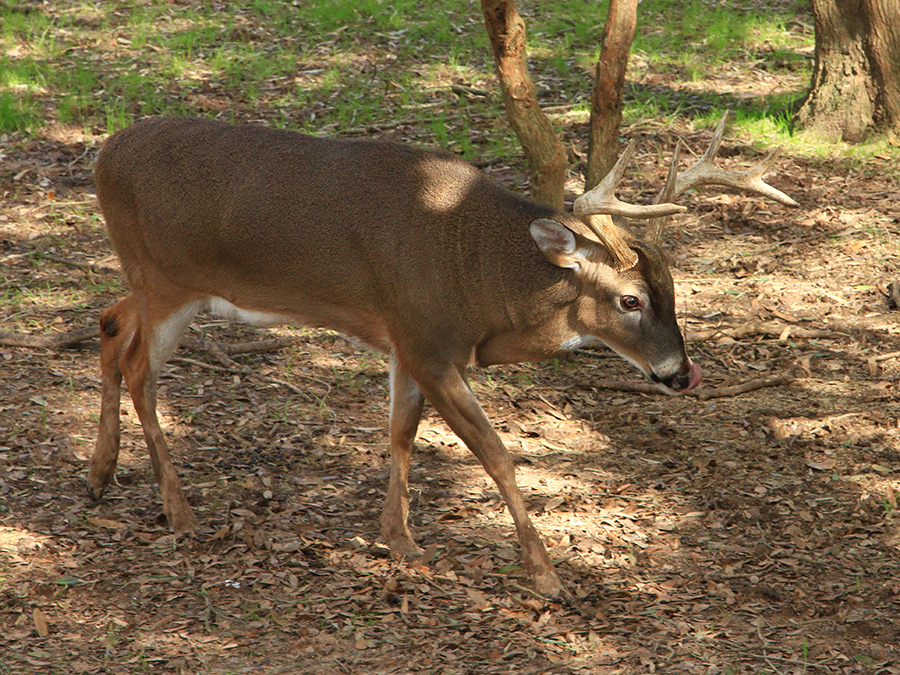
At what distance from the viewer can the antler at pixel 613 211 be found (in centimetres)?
439

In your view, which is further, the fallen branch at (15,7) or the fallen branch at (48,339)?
the fallen branch at (15,7)

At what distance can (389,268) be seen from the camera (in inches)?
188

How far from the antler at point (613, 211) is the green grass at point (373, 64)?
490cm

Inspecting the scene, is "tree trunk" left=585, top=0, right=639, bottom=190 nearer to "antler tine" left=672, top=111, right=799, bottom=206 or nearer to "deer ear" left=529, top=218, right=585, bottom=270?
"antler tine" left=672, top=111, right=799, bottom=206

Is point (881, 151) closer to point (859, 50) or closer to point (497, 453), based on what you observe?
point (859, 50)

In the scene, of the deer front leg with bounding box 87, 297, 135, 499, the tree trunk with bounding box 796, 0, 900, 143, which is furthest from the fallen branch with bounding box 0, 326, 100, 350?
the tree trunk with bounding box 796, 0, 900, 143

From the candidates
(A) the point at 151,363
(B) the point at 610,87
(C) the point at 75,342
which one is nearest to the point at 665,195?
(B) the point at 610,87

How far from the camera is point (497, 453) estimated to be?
15.4ft

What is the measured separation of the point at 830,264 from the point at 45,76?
8293 millimetres

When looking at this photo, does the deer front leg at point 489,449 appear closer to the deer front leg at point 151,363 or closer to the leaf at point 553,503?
the leaf at point 553,503

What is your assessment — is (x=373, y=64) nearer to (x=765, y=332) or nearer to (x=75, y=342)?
(x=75, y=342)

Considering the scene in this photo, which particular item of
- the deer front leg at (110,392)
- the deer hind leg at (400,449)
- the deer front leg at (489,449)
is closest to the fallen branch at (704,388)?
the deer hind leg at (400,449)

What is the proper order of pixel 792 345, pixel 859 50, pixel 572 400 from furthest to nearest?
1. pixel 859 50
2. pixel 792 345
3. pixel 572 400

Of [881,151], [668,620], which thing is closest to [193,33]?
[881,151]
